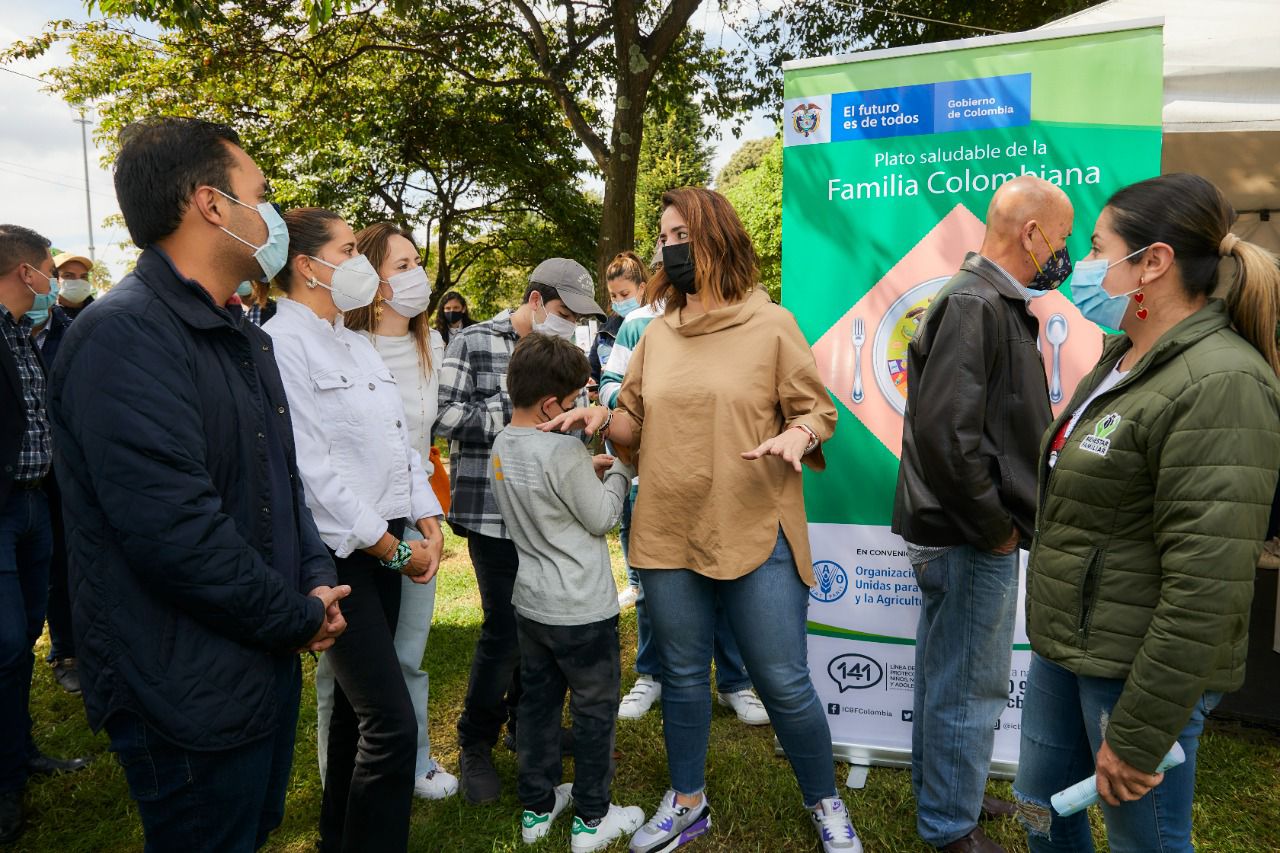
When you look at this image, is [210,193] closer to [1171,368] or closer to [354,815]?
[354,815]

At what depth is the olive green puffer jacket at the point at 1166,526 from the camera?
148 cm

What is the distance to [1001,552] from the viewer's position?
2477 millimetres

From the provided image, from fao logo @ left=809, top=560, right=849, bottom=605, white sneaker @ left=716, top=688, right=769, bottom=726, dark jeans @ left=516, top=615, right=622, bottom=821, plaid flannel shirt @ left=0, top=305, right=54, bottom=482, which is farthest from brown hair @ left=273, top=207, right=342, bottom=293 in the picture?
white sneaker @ left=716, top=688, right=769, bottom=726

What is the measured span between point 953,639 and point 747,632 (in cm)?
63

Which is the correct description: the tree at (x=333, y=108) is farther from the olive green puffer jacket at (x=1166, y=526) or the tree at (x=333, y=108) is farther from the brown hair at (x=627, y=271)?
the olive green puffer jacket at (x=1166, y=526)

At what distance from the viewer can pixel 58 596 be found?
443 cm

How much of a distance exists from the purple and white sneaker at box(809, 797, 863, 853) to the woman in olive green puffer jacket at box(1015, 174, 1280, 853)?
2.78 feet

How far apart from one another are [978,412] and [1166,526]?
2.77 ft

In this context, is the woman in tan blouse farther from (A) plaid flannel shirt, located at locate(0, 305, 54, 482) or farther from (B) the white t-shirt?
(A) plaid flannel shirt, located at locate(0, 305, 54, 482)

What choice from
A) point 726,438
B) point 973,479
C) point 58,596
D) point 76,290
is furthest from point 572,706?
point 76,290

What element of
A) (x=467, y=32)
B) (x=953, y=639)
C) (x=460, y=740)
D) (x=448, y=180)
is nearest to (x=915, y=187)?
(x=953, y=639)

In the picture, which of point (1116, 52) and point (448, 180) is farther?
point (448, 180)

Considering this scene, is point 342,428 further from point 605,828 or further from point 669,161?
point 669,161

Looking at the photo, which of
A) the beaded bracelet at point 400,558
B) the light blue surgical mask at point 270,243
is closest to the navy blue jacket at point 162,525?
the light blue surgical mask at point 270,243
